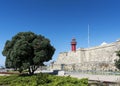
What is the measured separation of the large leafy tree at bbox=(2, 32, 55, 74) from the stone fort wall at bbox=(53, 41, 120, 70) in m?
12.3

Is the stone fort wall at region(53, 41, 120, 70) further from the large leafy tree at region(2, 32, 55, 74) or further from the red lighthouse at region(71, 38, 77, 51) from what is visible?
the large leafy tree at region(2, 32, 55, 74)

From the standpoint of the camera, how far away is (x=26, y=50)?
23094 mm

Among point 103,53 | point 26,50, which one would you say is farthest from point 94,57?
point 26,50

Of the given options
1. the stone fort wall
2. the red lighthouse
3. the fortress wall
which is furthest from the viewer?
the red lighthouse

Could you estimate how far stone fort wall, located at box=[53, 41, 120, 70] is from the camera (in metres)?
35.1

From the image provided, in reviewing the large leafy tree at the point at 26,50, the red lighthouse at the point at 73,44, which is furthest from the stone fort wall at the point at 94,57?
the large leafy tree at the point at 26,50

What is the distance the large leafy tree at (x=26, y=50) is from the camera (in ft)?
74.9

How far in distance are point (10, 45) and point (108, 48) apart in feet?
64.0

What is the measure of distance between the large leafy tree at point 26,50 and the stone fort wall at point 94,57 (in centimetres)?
1233

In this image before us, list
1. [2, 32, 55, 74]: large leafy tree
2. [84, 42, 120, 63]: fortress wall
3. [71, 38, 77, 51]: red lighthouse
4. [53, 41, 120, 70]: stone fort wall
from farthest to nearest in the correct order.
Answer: [71, 38, 77, 51]: red lighthouse < [84, 42, 120, 63]: fortress wall < [53, 41, 120, 70]: stone fort wall < [2, 32, 55, 74]: large leafy tree

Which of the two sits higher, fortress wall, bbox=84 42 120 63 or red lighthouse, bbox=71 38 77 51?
red lighthouse, bbox=71 38 77 51

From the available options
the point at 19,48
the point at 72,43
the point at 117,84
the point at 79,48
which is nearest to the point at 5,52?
the point at 19,48

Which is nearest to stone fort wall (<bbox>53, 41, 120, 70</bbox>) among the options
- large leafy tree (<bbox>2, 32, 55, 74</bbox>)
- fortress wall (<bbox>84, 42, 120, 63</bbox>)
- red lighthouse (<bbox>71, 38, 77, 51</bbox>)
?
fortress wall (<bbox>84, 42, 120, 63</bbox>)

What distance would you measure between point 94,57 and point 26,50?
2203cm
